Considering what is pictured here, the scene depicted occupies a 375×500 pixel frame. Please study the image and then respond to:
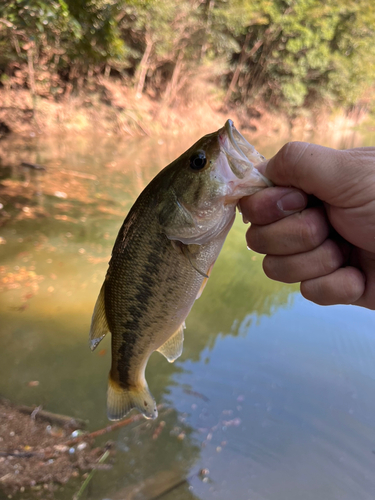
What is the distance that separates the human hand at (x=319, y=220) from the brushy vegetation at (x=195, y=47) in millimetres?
5916

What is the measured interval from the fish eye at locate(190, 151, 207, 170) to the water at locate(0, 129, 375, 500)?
2489 mm

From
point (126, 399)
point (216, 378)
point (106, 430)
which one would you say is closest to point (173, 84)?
point (216, 378)

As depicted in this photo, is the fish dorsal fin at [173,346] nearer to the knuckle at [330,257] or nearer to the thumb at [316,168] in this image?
the knuckle at [330,257]

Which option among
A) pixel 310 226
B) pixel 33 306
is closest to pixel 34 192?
pixel 33 306

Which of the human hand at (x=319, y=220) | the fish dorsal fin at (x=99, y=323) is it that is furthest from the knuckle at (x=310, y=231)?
the fish dorsal fin at (x=99, y=323)

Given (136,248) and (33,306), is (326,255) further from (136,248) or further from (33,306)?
(33,306)

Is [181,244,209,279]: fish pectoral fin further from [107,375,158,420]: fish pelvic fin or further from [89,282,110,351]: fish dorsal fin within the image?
[107,375,158,420]: fish pelvic fin

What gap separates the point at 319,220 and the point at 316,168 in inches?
11.1

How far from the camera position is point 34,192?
7211mm

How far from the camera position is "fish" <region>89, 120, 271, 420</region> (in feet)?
5.07

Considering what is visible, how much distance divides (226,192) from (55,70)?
546 inches

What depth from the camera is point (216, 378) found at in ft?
12.2

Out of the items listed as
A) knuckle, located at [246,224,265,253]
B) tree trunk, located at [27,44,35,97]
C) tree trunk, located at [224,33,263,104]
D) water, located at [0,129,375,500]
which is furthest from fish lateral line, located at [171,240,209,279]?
tree trunk, located at [224,33,263,104]

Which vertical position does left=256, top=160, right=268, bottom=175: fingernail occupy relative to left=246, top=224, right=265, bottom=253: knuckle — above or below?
above
